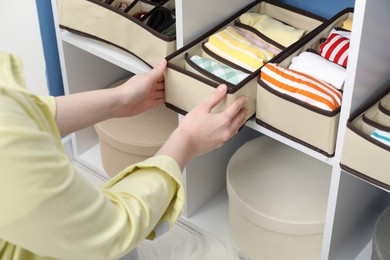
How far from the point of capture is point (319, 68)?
123cm

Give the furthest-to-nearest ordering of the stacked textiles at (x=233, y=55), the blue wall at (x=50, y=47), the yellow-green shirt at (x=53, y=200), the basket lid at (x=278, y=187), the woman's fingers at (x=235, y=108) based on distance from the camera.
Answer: the blue wall at (x=50, y=47), the basket lid at (x=278, y=187), the stacked textiles at (x=233, y=55), the woman's fingers at (x=235, y=108), the yellow-green shirt at (x=53, y=200)

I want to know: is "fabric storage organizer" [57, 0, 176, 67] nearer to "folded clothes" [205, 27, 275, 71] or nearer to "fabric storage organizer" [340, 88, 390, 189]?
"folded clothes" [205, 27, 275, 71]

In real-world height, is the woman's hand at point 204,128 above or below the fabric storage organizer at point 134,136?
above

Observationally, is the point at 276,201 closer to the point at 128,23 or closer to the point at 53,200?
the point at 128,23

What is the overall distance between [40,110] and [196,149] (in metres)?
0.32

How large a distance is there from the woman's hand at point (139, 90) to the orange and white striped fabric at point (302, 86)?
21 centimetres

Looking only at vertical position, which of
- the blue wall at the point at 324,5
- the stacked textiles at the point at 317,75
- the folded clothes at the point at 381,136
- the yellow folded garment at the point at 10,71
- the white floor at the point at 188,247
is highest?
the yellow folded garment at the point at 10,71

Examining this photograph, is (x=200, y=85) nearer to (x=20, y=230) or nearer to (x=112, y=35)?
(x=112, y=35)

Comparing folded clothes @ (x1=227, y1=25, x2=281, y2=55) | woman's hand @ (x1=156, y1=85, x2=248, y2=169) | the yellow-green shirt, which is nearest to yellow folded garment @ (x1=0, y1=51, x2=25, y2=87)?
the yellow-green shirt

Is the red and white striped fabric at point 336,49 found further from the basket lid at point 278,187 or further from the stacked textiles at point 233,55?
the basket lid at point 278,187

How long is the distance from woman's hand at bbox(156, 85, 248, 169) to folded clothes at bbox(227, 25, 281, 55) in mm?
183

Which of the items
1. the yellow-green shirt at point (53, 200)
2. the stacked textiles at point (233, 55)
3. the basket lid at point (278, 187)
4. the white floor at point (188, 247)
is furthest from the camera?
the white floor at point (188, 247)

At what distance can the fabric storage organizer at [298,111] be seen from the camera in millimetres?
1149

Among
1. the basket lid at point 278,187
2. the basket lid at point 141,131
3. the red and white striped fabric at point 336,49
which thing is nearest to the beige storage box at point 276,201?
the basket lid at point 278,187
